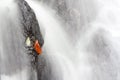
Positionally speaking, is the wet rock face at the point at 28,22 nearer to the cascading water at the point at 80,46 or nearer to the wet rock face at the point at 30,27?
the wet rock face at the point at 30,27

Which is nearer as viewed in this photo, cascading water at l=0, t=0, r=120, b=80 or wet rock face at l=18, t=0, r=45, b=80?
wet rock face at l=18, t=0, r=45, b=80

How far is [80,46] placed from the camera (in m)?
19.8

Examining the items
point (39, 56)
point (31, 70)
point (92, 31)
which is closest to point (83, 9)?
point (92, 31)

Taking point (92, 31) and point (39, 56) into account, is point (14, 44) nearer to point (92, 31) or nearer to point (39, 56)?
point (39, 56)

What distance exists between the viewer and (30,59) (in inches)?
634

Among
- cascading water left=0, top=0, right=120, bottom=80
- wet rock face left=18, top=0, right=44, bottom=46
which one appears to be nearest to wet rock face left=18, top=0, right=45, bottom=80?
wet rock face left=18, top=0, right=44, bottom=46

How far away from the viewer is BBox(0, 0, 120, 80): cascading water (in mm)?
18094

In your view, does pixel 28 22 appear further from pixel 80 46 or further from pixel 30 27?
pixel 80 46

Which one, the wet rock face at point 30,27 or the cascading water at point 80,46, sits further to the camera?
the cascading water at point 80,46

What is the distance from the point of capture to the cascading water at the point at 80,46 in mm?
18094

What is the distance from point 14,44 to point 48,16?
395cm

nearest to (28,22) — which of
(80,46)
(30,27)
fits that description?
(30,27)

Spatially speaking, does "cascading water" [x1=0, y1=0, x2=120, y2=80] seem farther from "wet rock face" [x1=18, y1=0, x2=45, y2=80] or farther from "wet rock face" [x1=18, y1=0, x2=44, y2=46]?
"wet rock face" [x1=18, y1=0, x2=44, y2=46]

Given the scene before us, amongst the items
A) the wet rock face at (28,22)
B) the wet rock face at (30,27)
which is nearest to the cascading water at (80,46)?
the wet rock face at (30,27)
